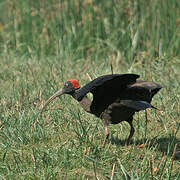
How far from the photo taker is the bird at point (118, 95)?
4215 millimetres

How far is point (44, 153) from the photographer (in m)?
3.94

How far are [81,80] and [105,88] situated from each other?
2.22m

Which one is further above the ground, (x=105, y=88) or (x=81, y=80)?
(x=105, y=88)

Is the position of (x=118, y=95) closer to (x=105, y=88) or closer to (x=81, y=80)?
(x=105, y=88)

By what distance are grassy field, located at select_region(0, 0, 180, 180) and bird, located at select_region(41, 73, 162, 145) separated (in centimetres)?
19

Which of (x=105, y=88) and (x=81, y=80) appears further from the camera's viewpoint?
(x=81, y=80)

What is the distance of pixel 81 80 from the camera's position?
663cm

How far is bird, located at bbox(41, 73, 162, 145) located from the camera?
421 centimetres

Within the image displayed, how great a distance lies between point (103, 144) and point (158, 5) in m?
4.44

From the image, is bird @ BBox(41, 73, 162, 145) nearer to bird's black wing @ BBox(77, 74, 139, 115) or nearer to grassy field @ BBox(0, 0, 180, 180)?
bird's black wing @ BBox(77, 74, 139, 115)

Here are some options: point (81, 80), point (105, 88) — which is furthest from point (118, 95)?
point (81, 80)

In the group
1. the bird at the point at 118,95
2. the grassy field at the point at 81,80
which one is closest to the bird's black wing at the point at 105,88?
the bird at the point at 118,95

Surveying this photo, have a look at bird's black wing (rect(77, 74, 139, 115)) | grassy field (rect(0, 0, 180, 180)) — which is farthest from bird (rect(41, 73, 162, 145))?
grassy field (rect(0, 0, 180, 180))

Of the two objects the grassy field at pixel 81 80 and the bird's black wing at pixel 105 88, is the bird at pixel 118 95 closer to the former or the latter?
the bird's black wing at pixel 105 88
